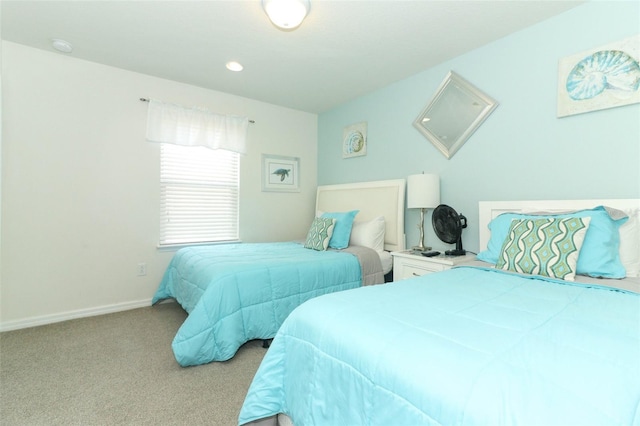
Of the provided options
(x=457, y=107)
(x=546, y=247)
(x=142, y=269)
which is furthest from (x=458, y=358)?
(x=142, y=269)

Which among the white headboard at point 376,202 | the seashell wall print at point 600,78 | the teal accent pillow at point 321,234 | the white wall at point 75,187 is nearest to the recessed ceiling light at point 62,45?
the white wall at point 75,187

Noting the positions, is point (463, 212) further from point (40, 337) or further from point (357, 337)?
point (40, 337)

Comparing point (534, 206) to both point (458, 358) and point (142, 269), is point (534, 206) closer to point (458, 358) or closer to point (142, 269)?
point (458, 358)

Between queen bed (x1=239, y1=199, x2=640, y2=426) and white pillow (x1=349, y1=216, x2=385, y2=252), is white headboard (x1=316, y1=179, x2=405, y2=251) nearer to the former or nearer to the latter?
white pillow (x1=349, y1=216, x2=385, y2=252)

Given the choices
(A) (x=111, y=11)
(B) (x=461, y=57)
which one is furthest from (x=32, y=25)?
(B) (x=461, y=57)

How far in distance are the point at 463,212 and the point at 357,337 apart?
2.18 m

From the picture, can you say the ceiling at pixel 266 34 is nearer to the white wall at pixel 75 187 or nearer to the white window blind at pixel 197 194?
the white wall at pixel 75 187

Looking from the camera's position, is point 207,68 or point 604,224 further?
point 207,68

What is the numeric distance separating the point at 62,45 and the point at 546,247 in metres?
4.04

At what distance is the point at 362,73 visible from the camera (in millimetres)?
3158

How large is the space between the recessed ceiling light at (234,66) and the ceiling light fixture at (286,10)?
1073 mm

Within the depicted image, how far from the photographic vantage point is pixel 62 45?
264 cm

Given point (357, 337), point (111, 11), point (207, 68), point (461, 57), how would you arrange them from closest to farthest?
point (357, 337) → point (111, 11) → point (461, 57) → point (207, 68)

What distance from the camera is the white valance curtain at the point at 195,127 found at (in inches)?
128
